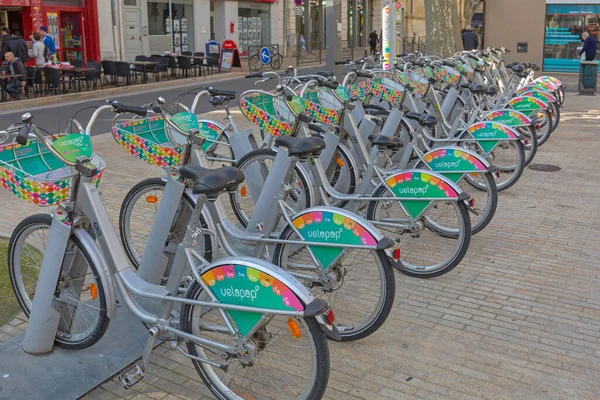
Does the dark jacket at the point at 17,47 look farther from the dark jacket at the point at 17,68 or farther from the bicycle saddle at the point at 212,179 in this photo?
the bicycle saddle at the point at 212,179

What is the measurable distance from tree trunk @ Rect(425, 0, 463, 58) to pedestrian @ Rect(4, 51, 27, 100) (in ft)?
31.6

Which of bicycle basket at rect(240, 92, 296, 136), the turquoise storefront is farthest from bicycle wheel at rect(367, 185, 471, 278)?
the turquoise storefront

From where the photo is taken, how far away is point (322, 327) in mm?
2863

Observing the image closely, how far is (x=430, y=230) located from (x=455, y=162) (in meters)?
0.58

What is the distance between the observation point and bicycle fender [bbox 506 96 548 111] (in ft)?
29.1

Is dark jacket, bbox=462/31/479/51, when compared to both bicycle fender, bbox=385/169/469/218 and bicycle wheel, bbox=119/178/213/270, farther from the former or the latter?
bicycle wheel, bbox=119/178/213/270

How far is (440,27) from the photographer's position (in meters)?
16.4

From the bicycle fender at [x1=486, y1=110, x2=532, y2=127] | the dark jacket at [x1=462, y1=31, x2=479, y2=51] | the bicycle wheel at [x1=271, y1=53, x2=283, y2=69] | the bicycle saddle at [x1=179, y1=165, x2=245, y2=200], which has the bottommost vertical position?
the bicycle fender at [x1=486, y1=110, x2=532, y2=127]

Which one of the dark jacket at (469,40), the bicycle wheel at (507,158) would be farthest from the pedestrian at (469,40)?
the bicycle wheel at (507,158)

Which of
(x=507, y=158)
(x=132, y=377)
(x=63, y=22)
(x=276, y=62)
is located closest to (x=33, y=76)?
(x=63, y=22)

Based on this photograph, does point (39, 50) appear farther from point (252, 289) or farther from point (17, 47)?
point (252, 289)

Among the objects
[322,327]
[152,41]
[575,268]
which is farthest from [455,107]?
[152,41]

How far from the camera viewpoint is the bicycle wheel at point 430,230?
471 centimetres

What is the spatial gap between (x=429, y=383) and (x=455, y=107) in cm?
566
